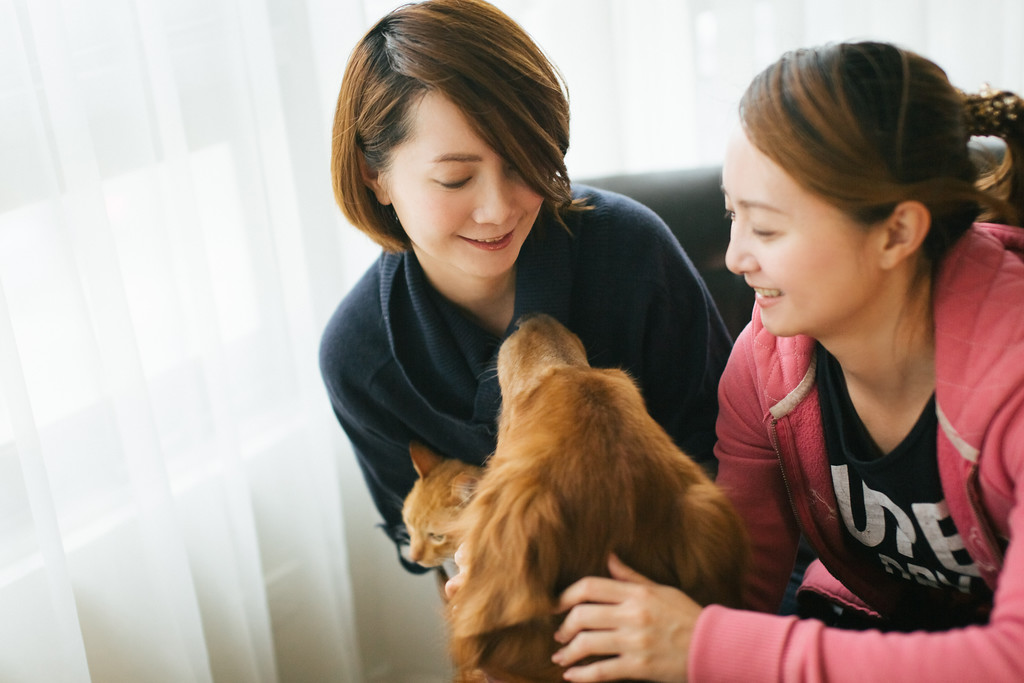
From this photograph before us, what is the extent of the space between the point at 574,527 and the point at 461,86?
2.17 feet

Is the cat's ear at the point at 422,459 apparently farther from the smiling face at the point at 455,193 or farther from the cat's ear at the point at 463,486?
the smiling face at the point at 455,193

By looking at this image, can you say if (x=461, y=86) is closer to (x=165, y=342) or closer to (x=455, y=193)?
(x=455, y=193)

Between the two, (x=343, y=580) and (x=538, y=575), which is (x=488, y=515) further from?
(x=343, y=580)

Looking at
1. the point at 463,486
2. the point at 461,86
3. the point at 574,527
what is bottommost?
the point at 463,486

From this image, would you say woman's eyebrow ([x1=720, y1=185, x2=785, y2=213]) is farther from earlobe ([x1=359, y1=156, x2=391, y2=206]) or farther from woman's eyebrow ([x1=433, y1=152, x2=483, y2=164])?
earlobe ([x1=359, y1=156, x2=391, y2=206])

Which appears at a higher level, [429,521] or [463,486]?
[463,486]

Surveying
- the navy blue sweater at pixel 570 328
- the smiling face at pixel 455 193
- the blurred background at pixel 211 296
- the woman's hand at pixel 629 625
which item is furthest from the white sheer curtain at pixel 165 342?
the woman's hand at pixel 629 625

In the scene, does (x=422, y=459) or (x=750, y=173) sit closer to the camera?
(x=750, y=173)

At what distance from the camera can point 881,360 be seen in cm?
115

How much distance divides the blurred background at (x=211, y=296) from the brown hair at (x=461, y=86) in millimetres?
356

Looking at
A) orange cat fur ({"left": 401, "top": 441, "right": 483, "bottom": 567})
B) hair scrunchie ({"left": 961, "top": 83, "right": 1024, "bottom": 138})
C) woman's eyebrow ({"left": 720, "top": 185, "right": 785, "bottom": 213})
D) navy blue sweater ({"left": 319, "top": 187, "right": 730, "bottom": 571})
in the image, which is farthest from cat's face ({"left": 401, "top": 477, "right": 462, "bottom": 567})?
hair scrunchie ({"left": 961, "top": 83, "right": 1024, "bottom": 138})

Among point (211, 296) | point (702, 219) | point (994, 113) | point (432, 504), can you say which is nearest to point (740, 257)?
point (994, 113)

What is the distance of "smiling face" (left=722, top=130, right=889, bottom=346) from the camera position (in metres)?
1.03

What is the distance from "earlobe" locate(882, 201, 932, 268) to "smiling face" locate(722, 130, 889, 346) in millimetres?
10
